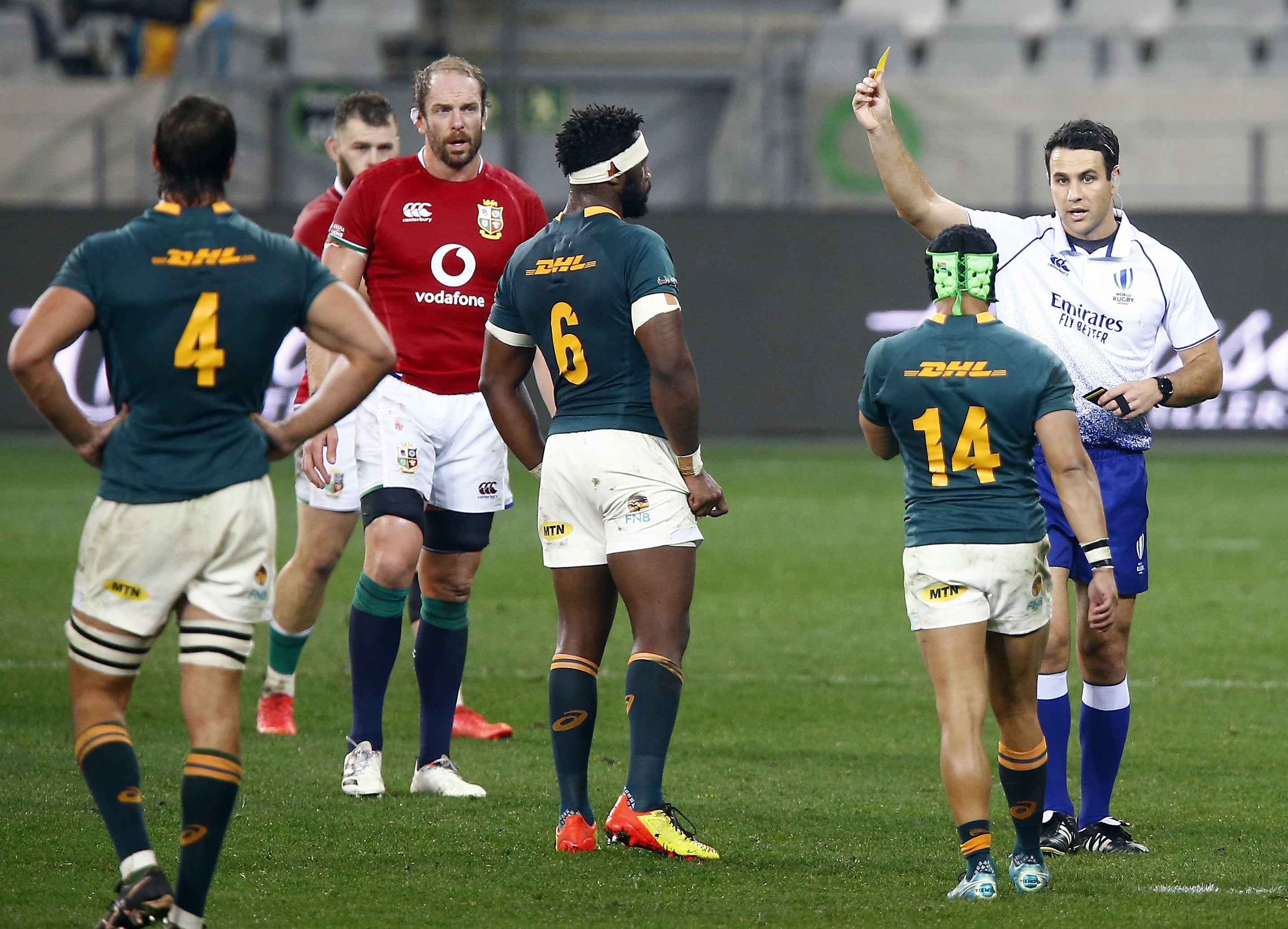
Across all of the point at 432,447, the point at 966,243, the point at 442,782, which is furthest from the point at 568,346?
the point at 442,782

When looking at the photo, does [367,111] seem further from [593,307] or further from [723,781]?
[723,781]

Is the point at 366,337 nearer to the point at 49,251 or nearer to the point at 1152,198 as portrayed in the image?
the point at 49,251

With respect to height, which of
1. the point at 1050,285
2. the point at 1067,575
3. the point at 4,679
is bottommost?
the point at 4,679

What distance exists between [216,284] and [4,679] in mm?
4780

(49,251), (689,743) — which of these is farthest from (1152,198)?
(689,743)

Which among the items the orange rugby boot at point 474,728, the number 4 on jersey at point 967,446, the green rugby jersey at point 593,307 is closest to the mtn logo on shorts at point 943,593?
the number 4 on jersey at point 967,446

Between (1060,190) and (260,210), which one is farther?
(260,210)

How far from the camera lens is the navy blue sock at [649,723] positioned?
5.11m

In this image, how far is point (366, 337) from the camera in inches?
161

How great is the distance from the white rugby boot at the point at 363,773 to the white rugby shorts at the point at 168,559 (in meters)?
1.95

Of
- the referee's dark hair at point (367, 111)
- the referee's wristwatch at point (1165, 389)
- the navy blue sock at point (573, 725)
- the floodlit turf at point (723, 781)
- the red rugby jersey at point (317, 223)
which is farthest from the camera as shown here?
the referee's dark hair at point (367, 111)

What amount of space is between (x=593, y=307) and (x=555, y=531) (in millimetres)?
717

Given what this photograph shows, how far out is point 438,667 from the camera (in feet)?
20.0

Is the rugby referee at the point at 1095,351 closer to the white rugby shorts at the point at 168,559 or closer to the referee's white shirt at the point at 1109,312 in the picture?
the referee's white shirt at the point at 1109,312
